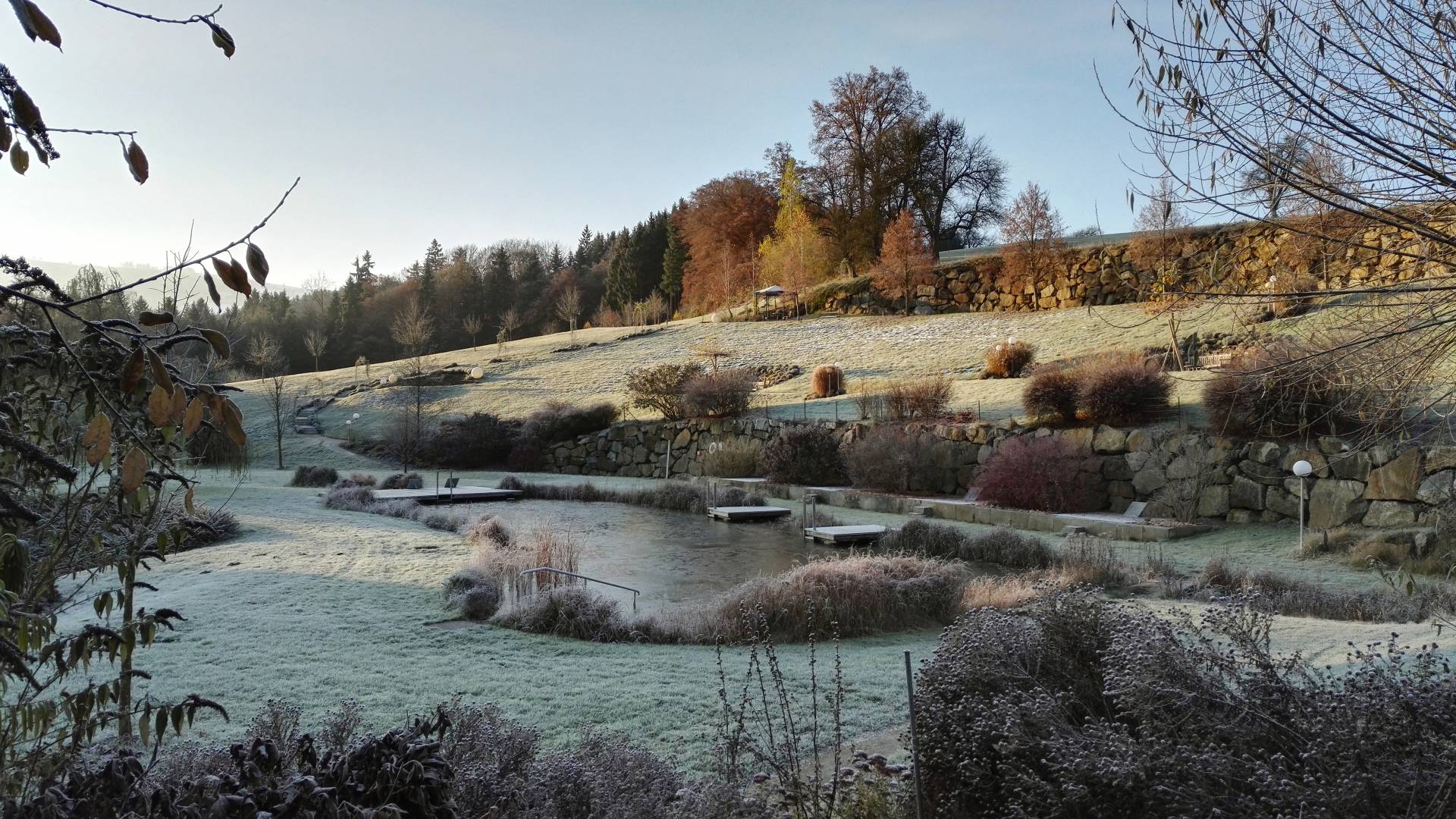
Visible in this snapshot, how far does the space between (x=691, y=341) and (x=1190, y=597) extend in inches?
1087

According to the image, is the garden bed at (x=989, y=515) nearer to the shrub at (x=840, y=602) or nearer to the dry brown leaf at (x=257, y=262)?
the shrub at (x=840, y=602)

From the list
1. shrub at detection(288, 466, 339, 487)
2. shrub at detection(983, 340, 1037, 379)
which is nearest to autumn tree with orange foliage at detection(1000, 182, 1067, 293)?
shrub at detection(983, 340, 1037, 379)

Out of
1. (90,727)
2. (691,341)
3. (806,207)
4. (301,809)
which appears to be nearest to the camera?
(301,809)

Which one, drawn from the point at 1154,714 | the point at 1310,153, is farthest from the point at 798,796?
the point at 1310,153

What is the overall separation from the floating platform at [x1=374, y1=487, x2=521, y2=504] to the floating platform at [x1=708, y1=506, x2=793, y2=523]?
16.0 ft

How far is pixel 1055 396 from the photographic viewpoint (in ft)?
45.3

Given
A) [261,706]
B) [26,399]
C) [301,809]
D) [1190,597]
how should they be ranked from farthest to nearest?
[1190,597]
[261,706]
[26,399]
[301,809]

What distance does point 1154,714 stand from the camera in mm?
2744

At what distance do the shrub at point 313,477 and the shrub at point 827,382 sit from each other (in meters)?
10.8

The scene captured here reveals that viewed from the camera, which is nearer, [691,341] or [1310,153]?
[1310,153]

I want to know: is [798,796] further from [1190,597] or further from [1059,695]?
[1190,597]

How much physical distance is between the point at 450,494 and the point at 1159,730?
46.3 ft

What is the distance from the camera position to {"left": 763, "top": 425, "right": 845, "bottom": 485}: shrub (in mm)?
16312

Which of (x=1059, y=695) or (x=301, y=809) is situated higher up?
(x=301, y=809)
